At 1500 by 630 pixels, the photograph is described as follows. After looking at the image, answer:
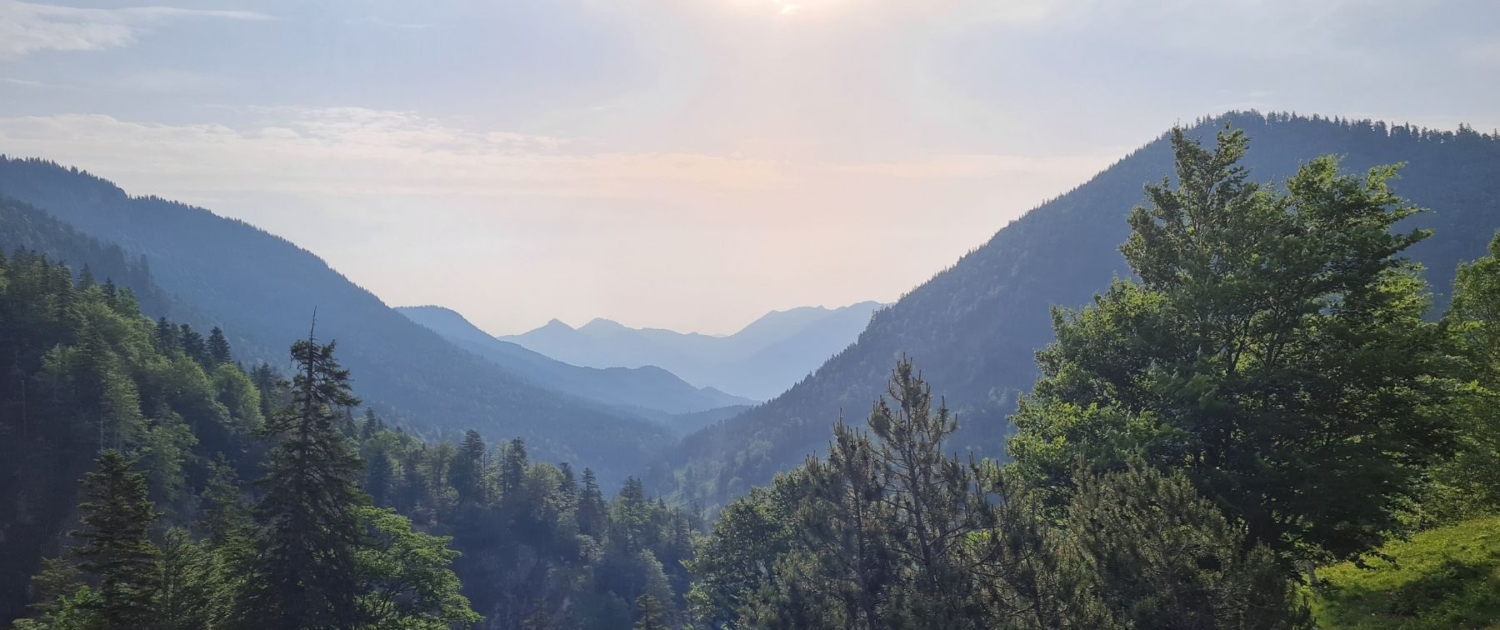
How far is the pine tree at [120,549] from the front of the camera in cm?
2762

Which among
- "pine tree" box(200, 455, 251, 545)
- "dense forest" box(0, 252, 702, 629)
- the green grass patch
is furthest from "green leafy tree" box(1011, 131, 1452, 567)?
"pine tree" box(200, 455, 251, 545)

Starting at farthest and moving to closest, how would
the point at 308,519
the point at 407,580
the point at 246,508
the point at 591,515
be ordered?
the point at 591,515 < the point at 407,580 < the point at 246,508 < the point at 308,519

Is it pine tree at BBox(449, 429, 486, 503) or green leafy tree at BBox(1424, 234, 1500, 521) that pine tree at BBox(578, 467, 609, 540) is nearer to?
pine tree at BBox(449, 429, 486, 503)

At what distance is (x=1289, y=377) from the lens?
77.0ft

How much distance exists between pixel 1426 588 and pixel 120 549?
41140mm

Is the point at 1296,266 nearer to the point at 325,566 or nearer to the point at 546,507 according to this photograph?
the point at 325,566

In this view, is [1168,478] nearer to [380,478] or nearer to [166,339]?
[380,478]

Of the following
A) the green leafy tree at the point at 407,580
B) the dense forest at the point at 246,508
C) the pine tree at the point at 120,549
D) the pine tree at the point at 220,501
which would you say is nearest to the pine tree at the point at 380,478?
the dense forest at the point at 246,508

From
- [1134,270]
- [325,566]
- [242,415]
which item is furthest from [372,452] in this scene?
[1134,270]

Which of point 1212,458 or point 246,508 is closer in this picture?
point 1212,458

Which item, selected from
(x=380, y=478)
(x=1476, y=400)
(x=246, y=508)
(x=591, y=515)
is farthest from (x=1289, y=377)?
(x=591, y=515)

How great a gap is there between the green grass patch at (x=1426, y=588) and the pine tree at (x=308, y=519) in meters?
34.1

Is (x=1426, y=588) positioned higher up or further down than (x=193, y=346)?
further down

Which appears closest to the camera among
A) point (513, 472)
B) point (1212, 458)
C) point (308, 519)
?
point (1212, 458)
